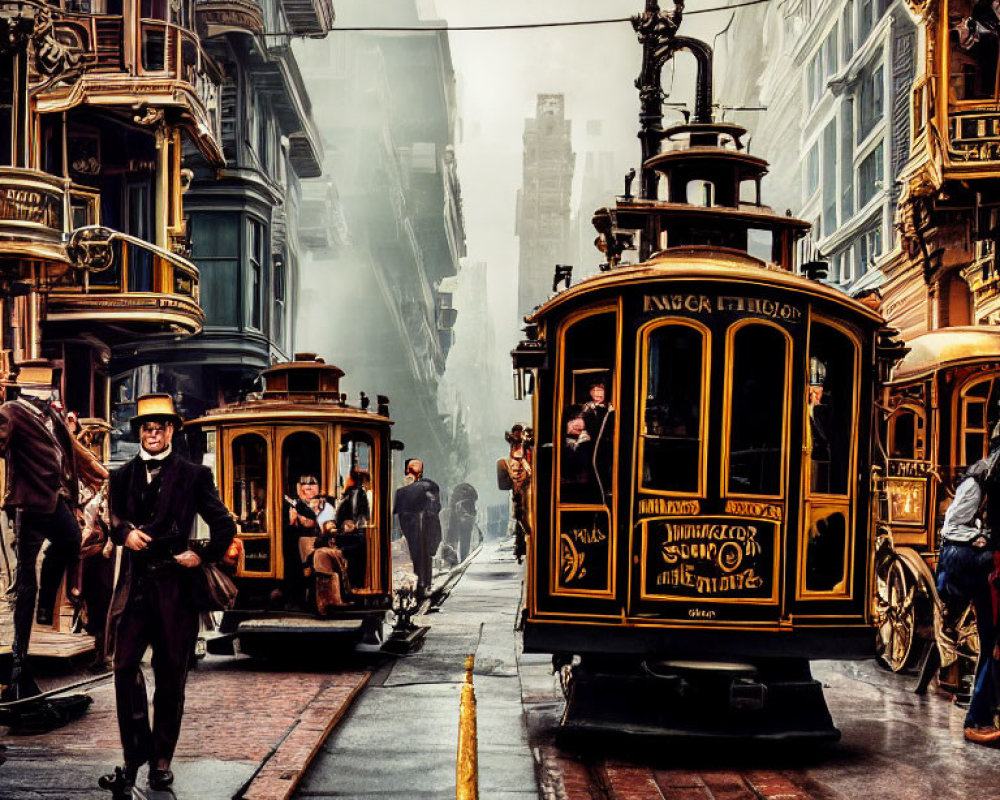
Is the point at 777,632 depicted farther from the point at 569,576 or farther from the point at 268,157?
the point at 268,157

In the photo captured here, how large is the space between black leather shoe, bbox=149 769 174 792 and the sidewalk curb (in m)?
0.36

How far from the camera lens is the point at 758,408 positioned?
10703 mm

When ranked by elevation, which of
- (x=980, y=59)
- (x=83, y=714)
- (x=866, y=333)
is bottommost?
(x=83, y=714)

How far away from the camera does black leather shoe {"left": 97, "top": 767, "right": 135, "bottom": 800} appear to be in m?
7.70

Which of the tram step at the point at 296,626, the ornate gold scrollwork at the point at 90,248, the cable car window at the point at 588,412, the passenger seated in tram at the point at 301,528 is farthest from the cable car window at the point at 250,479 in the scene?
the cable car window at the point at 588,412

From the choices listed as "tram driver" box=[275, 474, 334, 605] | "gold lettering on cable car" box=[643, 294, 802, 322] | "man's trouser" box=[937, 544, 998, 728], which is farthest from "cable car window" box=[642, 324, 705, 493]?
"tram driver" box=[275, 474, 334, 605]

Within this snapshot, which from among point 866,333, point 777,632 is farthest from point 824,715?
point 866,333

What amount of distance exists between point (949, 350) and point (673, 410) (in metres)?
4.61

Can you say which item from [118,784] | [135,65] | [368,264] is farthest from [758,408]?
[368,264]

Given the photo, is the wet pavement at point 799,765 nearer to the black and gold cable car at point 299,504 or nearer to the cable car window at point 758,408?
the cable car window at point 758,408

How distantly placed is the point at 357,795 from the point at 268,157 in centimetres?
2818

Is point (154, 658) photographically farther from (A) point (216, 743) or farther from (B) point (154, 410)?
(A) point (216, 743)

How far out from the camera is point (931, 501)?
14391mm

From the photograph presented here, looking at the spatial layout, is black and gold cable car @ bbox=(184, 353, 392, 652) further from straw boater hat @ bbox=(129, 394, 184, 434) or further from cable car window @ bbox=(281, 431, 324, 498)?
straw boater hat @ bbox=(129, 394, 184, 434)
